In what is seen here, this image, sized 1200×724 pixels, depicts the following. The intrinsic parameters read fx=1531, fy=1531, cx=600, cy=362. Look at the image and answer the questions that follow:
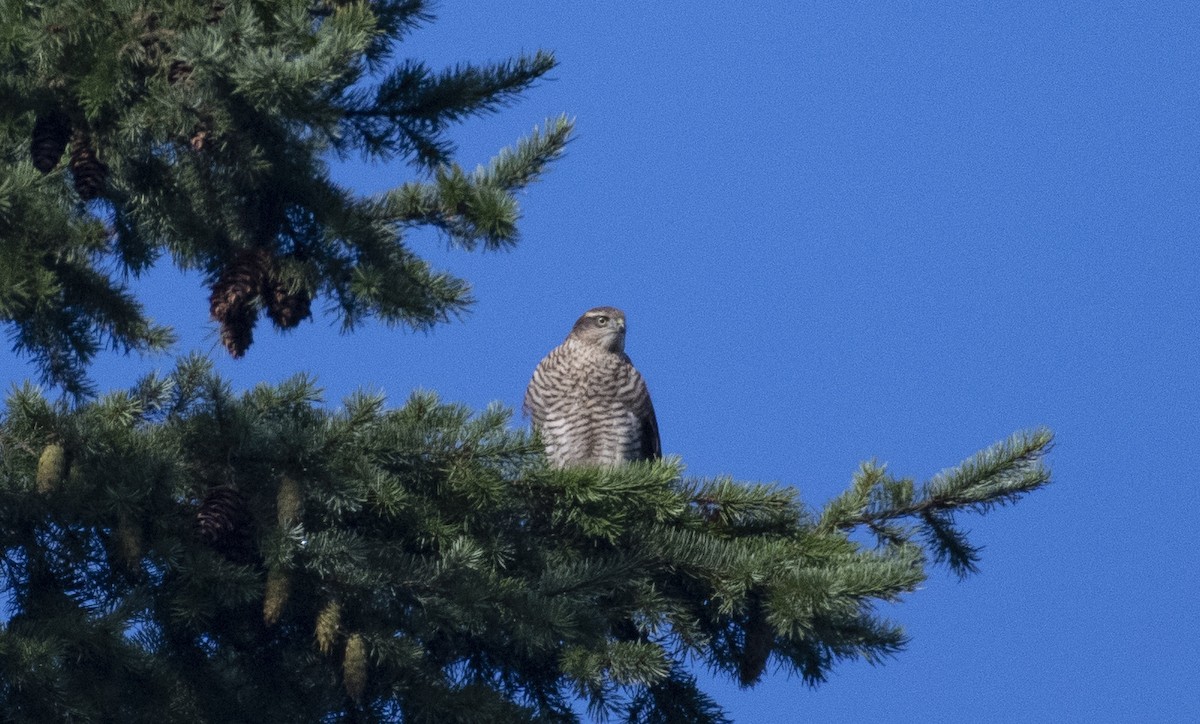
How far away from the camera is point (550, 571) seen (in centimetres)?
391

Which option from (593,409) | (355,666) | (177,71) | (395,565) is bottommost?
(355,666)

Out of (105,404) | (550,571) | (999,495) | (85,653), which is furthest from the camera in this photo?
(999,495)

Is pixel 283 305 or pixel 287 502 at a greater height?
pixel 283 305

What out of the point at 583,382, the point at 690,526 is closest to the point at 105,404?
the point at 690,526

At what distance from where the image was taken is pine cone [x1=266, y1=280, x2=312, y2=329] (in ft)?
12.6

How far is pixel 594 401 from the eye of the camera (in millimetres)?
7457

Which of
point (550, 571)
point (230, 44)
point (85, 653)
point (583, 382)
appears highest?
point (583, 382)

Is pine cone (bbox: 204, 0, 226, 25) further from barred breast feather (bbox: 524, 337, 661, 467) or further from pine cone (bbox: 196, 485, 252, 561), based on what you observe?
barred breast feather (bbox: 524, 337, 661, 467)

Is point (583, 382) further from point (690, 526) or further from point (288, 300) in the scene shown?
point (288, 300)

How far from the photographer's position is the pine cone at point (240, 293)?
3834 millimetres

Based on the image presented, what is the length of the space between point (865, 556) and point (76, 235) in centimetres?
212

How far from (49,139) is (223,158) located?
15.4 inches

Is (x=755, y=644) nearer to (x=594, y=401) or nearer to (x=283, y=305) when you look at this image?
(x=283, y=305)

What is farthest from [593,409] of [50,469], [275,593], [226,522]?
[50,469]
